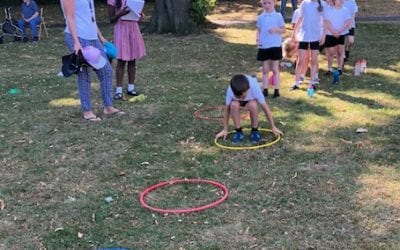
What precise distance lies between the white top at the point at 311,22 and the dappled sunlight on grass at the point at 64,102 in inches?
122

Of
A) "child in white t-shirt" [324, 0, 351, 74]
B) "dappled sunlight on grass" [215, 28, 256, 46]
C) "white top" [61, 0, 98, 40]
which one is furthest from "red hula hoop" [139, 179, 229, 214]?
"dappled sunlight on grass" [215, 28, 256, 46]

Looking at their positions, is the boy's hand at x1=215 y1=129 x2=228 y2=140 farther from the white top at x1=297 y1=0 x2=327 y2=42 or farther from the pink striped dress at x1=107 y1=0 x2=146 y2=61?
the white top at x1=297 y1=0 x2=327 y2=42

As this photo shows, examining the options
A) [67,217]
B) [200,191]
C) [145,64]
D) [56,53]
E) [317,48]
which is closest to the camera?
[67,217]

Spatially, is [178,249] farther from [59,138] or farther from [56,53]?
[56,53]

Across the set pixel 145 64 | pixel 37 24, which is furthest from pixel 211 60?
pixel 37 24

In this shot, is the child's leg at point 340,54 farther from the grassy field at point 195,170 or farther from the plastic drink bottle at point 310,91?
the plastic drink bottle at point 310,91

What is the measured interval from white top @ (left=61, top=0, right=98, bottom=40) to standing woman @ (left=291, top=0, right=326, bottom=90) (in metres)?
2.81

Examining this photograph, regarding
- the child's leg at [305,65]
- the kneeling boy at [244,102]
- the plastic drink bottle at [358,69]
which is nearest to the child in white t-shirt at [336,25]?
the plastic drink bottle at [358,69]

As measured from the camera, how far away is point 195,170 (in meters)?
4.99

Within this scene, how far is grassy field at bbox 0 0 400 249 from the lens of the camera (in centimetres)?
385

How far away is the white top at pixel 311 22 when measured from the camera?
7.33 metres

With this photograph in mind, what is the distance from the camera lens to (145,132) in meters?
6.06

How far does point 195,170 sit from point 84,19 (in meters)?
2.21

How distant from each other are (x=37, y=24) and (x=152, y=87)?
6186 millimetres
